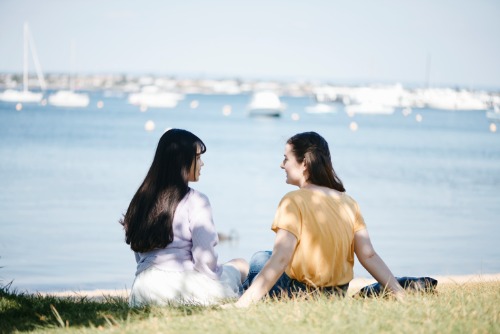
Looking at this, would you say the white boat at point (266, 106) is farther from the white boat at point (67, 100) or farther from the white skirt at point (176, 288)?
the white skirt at point (176, 288)

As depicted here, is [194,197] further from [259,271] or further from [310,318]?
[310,318]

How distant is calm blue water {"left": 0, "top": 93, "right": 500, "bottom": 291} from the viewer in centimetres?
1294

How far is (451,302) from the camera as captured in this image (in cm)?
454

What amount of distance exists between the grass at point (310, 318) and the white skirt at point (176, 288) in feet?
0.50

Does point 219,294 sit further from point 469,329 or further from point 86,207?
point 86,207

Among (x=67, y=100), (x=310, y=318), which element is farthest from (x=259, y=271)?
(x=67, y=100)

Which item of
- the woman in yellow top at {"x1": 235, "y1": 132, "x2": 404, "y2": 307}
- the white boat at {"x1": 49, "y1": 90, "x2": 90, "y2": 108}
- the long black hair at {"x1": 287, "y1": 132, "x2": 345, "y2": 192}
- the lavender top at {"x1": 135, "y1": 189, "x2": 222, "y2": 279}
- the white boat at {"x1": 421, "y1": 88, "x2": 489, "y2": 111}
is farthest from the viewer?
A: the white boat at {"x1": 421, "y1": 88, "x2": 489, "y2": 111}

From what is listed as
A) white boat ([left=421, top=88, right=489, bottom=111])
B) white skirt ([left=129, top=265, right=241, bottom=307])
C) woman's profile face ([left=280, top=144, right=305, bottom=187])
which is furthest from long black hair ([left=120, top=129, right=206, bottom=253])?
white boat ([left=421, top=88, right=489, bottom=111])

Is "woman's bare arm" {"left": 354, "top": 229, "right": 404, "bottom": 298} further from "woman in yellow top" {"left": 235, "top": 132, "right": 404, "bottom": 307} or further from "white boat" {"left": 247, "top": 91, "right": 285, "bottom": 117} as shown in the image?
"white boat" {"left": 247, "top": 91, "right": 285, "bottom": 117}

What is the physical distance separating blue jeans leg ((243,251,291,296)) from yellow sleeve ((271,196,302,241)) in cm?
45

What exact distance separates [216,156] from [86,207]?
62.1ft

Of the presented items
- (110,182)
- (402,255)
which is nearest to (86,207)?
(110,182)

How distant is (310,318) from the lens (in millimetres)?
4086

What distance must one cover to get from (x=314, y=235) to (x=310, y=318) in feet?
2.02
